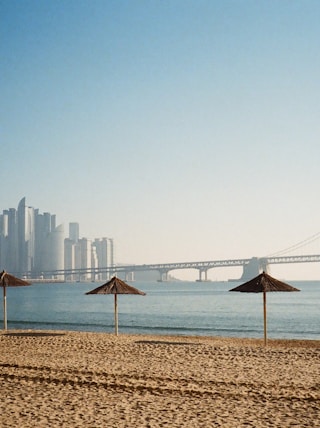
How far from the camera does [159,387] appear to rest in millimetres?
8156

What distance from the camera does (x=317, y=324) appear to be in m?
28.5

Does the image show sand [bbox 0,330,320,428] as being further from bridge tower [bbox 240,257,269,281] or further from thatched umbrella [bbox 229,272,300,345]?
bridge tower [bbox 240,257,269,281]

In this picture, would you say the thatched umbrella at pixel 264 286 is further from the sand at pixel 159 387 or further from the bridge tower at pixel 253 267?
the bridge tower at pixel 253 267

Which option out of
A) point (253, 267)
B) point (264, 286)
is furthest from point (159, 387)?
point (253, 267)

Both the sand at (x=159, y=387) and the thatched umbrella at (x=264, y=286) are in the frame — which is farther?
the thatched umbrella at (x=264, y=286)

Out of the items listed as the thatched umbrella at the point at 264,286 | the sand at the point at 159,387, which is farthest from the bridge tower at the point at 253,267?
the sand at the point at 159,387

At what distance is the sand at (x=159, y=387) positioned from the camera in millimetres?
6359

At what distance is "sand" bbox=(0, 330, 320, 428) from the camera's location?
6359 millimetres

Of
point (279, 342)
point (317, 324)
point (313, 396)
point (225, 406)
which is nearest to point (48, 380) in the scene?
point (225, 406)

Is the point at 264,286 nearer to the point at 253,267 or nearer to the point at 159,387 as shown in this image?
the point at 159,387

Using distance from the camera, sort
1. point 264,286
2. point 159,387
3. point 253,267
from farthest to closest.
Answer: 1. point 253,267
2. point 264,286
3. point 159,387

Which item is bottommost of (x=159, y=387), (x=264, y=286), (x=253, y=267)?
(x=159, y=387)

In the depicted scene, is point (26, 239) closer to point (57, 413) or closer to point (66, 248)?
point (66, 248)

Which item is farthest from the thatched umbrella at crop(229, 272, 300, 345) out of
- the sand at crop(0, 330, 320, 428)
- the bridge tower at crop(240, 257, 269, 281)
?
the bridge tower at crop(240, 257, 269, 281)
